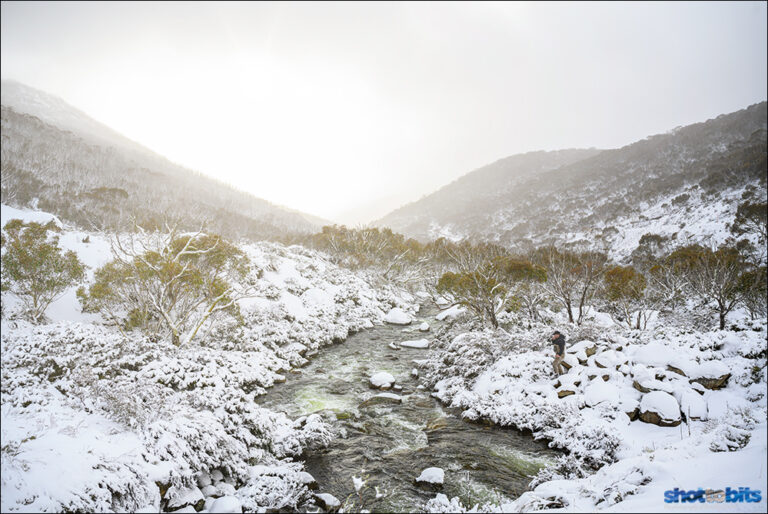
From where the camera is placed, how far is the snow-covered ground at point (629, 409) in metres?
5.07

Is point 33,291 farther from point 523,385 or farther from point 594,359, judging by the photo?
point 594,359

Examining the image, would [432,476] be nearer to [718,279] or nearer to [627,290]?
[627,290]

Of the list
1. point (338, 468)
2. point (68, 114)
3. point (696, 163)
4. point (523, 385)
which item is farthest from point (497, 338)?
point (68, 114)

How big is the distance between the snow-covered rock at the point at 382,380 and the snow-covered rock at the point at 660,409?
346 inches

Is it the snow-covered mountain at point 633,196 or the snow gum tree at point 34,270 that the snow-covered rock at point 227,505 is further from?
the snow-covered mountain at point 633,196

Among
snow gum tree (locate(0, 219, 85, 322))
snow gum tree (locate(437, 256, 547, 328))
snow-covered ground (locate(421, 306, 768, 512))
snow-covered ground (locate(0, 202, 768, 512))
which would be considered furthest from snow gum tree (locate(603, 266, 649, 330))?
snow gum tree (locate(0, 219, 85, 322))

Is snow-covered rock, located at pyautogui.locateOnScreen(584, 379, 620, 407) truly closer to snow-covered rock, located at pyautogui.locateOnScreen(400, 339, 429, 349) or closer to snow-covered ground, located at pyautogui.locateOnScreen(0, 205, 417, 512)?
snow-covered ground, located at pyautogui.locateOnScreen(0, 205, 417, 512)

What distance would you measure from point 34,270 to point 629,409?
22.5 m

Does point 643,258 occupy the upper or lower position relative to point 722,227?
lower

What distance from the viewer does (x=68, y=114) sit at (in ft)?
521

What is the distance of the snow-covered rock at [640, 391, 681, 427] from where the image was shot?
7.98m

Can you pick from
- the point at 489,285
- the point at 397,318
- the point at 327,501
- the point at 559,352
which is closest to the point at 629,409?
the point at 559,352

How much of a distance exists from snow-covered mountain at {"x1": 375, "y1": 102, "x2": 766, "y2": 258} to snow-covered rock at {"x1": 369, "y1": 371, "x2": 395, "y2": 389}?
45.8 metres

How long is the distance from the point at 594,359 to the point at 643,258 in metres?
39.2
